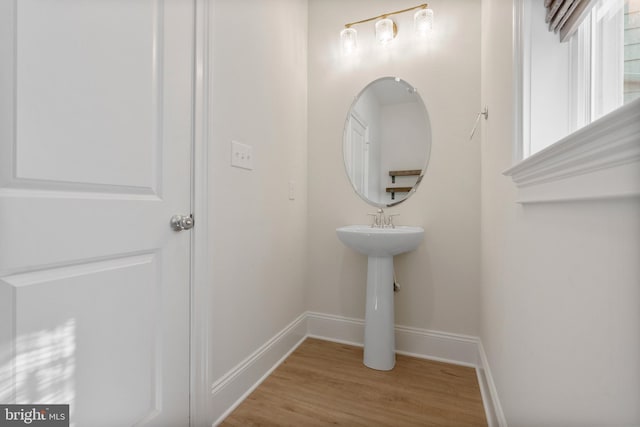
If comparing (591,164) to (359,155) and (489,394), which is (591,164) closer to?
(489,394)

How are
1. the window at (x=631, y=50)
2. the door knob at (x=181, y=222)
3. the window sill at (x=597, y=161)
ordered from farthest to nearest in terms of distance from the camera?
1. the door knob at (x=181, y=222)
2. the window at (x=631, y=50)
3. the window sill at (x=597, y=161)

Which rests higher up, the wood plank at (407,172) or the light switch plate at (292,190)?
the wood plank at (407,172)

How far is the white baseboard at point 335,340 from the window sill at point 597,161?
0.95 metres

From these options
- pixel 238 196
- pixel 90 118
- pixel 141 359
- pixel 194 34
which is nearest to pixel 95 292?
pixel 141 359

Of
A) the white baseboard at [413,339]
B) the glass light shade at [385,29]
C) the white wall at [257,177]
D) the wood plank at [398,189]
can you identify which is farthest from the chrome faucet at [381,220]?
the glass light shade at [385,29]

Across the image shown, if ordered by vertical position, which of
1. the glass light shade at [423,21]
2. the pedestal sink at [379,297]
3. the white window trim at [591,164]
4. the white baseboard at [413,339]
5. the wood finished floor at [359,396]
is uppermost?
the glass light shade at [423,21]

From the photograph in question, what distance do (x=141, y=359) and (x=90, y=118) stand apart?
30.3 inches

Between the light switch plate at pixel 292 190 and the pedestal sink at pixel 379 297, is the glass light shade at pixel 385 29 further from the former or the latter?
the pedestal sink at pixel 379 297

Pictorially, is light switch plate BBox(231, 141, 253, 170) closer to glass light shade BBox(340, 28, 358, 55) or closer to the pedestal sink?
the pedestal sink

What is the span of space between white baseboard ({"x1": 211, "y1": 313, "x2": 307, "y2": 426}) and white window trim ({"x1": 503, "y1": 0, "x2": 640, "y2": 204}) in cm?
138

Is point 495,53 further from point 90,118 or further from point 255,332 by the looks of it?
point 255,332

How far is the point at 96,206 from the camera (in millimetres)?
845

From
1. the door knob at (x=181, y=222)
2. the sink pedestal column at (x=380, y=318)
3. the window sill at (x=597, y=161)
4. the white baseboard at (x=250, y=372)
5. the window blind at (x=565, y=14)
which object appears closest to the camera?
the window sill at (x=597, y=161)

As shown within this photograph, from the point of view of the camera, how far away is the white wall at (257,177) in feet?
4.26
